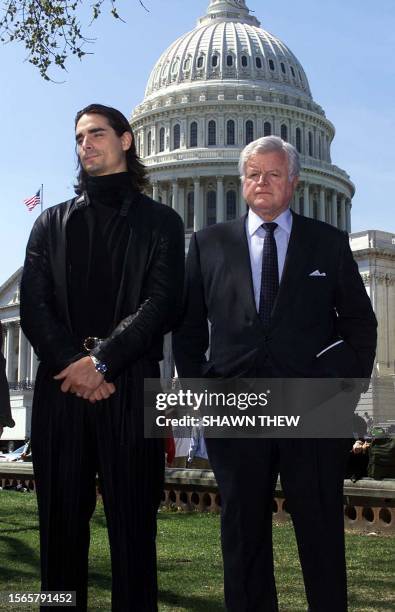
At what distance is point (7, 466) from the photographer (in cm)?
1922

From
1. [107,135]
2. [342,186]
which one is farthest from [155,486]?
[342,186]

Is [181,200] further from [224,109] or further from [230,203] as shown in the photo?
[224,109]

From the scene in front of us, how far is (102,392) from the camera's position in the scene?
4.20 metres

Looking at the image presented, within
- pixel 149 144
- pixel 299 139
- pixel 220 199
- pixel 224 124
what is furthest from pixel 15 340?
pixel 299 139

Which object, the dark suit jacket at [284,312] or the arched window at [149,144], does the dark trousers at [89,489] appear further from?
the arched window at [149,144]

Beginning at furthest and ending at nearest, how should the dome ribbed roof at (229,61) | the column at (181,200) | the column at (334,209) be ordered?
1. the dome ribbed roof at (229,61)
2. the column at (334,209)
3. the column at (181,200)

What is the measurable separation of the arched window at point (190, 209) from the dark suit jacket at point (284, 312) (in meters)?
84.3

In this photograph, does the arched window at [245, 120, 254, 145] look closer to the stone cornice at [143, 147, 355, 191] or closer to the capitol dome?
the capitol dome

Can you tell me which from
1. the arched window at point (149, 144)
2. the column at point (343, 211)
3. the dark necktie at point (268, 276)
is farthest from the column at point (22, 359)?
the dark necktie at point (268, 276)

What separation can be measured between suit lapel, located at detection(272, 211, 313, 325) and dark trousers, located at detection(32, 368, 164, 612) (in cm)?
95

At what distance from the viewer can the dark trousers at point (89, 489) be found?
4176 mm

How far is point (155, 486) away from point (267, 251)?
138 centimetres

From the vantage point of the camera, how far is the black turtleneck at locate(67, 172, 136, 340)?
435cm

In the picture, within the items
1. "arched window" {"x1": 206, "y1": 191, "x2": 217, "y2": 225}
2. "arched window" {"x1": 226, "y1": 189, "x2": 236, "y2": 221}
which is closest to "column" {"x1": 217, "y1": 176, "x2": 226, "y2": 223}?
"arched window" {"x1": 226, "y1": 189, "x2": 236, "y2": 221}
